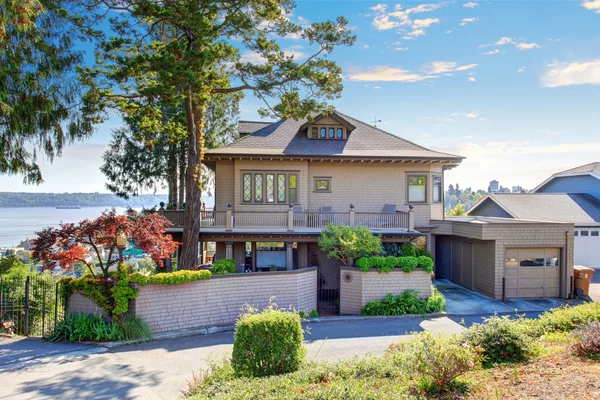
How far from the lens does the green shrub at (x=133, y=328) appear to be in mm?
10422

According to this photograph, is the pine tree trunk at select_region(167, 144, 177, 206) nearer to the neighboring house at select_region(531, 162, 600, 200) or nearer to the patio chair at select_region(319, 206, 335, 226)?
the patio chair at select_region(319, 206, 335, 226)

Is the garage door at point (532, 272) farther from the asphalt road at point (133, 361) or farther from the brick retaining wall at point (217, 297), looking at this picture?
the brick retaining wall at point (217, 297)

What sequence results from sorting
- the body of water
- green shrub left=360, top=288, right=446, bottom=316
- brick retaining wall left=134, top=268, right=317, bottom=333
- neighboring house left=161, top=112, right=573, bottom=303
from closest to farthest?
1. brick retaining wall left=134, top=268, right=317, bottom=333
2. green shrub left=360, top=288, right=446, bottom=316
3. neighboring house left=161, top=112, right=573, bottom=303
4. the body of water

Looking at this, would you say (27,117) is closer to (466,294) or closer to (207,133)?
(207,133)

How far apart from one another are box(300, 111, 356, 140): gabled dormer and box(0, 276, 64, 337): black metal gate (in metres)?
12.2

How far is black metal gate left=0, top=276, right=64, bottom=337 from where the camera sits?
11.2 metres

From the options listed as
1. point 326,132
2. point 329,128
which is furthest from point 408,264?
point 329,128

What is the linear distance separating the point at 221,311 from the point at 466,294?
10.7 metres

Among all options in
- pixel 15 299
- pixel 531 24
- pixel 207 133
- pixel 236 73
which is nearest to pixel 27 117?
pixel 15 299

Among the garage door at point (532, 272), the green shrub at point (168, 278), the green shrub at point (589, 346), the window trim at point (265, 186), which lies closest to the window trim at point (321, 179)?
the window trim at point (265, 186)

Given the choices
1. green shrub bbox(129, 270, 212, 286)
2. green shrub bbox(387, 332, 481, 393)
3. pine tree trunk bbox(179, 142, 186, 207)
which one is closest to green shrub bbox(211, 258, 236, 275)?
green shrub bbox(129, 270, 212, 286)

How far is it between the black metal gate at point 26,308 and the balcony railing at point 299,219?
201 inches

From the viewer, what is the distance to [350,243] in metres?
13.6

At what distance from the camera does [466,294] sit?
1623cm
